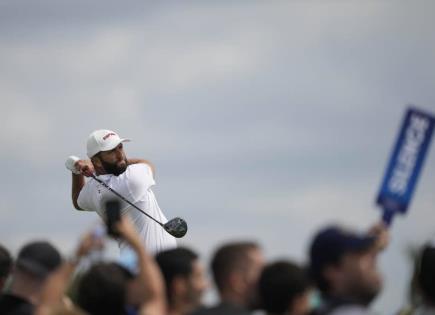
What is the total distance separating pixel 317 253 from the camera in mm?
10867

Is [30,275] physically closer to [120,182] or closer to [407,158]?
[407,158]

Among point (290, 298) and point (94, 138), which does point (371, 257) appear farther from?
point (94, 138)

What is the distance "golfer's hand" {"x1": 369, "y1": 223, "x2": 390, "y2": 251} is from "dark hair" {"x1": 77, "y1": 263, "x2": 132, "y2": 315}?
1.86 m

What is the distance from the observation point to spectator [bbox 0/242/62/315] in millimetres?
12273

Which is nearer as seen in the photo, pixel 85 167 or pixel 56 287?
pixel 56 287

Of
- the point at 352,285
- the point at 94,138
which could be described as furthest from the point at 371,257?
the point at 94,138

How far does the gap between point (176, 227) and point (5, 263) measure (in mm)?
6366

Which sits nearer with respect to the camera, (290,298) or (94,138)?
(290,298)

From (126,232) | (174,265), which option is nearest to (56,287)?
(126,232)

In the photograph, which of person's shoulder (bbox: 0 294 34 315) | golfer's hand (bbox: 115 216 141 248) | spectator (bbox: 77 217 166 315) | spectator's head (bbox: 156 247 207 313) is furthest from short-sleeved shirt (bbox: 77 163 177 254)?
golfer's hand (bbox: 115 216 141 248)

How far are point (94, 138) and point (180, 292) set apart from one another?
25.9 feet

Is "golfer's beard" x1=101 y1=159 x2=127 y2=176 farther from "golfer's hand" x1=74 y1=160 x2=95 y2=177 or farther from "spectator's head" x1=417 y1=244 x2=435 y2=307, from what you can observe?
"spectator's head" x1=417 y1=244 x2=435 y2=307

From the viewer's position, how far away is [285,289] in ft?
36.1

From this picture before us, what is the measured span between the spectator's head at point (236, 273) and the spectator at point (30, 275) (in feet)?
4.80
